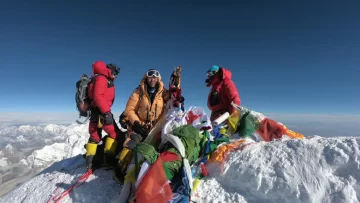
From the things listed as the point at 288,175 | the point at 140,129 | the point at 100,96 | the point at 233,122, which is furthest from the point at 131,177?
the point at 233,122

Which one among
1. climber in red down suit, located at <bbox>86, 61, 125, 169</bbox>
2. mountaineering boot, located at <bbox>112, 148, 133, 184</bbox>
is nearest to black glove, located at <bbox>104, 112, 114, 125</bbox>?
climber in red down suit, located at <bbox>86, 61, 125, 169</bbox>

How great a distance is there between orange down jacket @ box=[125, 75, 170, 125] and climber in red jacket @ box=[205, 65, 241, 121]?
7.33 feet

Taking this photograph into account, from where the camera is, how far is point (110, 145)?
18.8 ft

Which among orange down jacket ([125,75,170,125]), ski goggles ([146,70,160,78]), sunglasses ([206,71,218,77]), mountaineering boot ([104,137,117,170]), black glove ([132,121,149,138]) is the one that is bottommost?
mountaineering boot ([104,137,117,170])

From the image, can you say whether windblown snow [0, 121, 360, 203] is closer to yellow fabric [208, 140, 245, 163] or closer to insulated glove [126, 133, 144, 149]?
yellow fabric [208, 140, 245, 163]

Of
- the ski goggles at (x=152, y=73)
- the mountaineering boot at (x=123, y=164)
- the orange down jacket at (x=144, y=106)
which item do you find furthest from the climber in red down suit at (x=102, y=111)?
the ski goggles at (x=152, y=73)

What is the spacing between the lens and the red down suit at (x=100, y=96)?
5.55m

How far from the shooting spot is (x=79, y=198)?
182 inches

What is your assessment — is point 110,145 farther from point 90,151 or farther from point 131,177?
point 131,177

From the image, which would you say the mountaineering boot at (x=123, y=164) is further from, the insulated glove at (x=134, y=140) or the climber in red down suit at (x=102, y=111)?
the climber in red down suit at (x=102, y=111)

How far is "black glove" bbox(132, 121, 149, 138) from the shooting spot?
5574 millimetres

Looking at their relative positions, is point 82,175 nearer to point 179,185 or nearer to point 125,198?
point 125,198

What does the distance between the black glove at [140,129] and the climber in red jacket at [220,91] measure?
2603 mm

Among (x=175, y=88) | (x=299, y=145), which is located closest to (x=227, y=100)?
(x=175, y=88)
